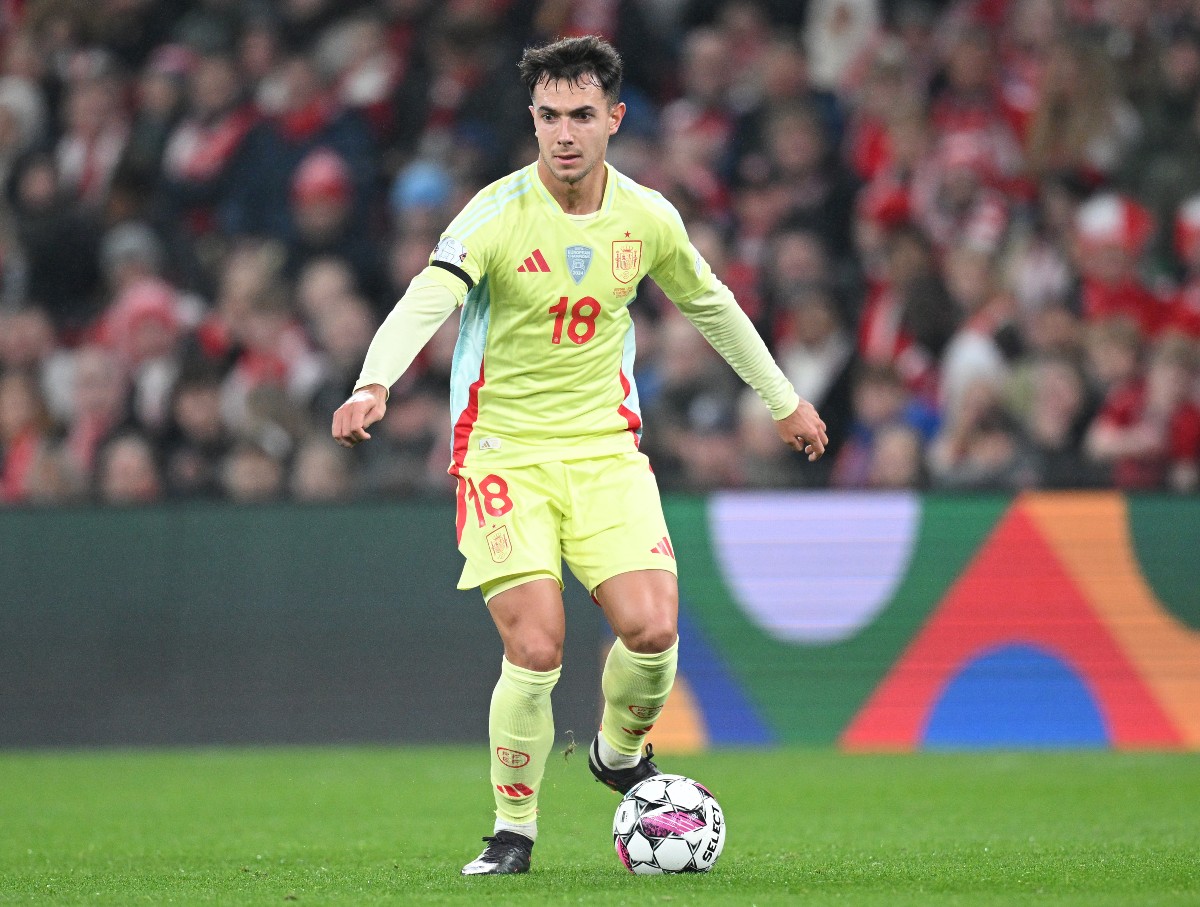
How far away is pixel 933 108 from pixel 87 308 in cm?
621

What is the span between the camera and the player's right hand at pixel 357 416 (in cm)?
517

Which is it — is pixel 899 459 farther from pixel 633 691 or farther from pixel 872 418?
pixel 633 691

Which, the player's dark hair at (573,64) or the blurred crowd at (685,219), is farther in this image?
the blurred crowd at (685,219)

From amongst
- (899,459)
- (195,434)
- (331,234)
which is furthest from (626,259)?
(331,234)

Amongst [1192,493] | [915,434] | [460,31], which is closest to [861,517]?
[915,434]

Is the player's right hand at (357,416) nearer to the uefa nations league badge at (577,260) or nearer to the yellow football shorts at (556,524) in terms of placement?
the yellow football shorts at (556,524)

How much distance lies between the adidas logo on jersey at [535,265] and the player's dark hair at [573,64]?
0.51 m

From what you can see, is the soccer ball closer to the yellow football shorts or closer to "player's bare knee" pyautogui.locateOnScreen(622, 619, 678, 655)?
"player's bare knee" pyautogui.locateOnScreen(622, 619, 678, 655)

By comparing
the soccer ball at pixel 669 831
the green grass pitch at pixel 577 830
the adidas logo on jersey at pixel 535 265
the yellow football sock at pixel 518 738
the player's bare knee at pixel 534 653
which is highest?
the adidas logo on jersey at pixel 535 265

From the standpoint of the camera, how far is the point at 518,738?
580cm

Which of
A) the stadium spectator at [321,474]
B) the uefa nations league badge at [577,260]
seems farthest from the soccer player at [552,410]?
the stadium spectator at [321,474]

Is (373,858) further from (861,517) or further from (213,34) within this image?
(213,34)

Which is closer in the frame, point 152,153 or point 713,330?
point 713,330

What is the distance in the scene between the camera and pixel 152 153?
14.3 meters
